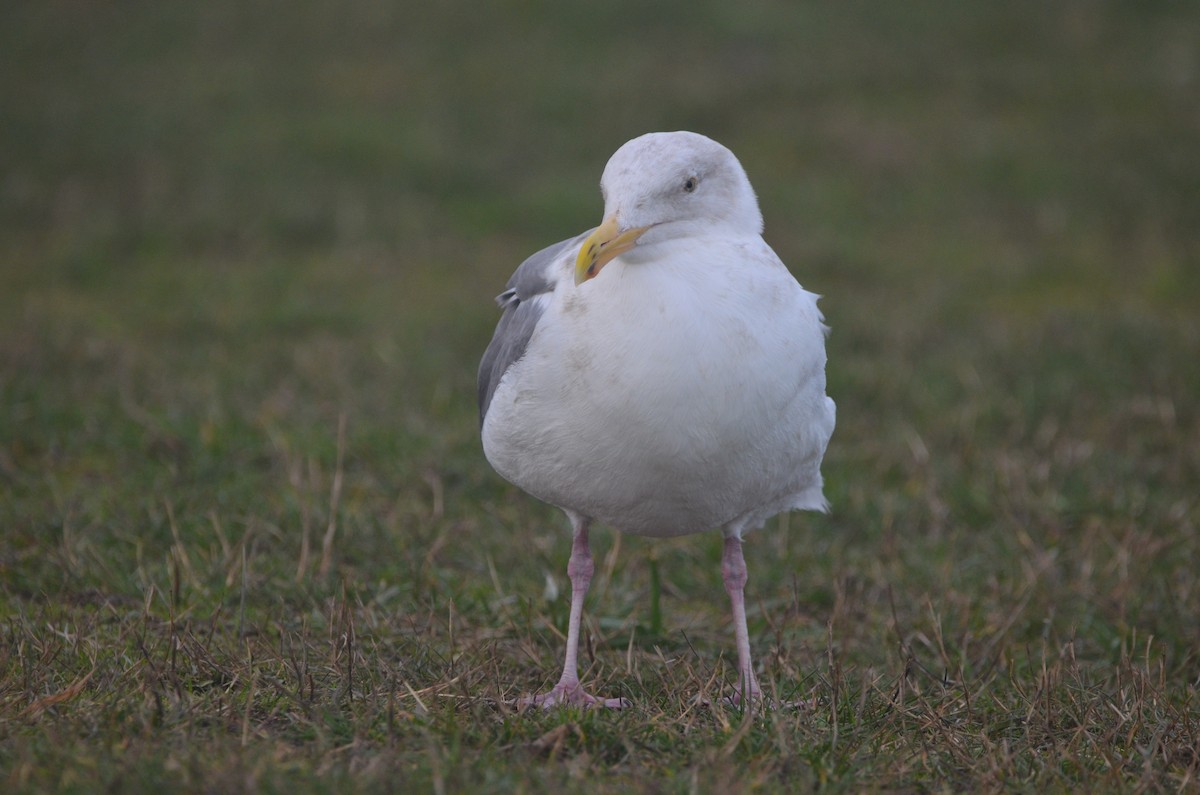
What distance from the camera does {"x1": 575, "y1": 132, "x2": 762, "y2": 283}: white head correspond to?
3.44 m

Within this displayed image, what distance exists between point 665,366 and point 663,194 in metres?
0.49

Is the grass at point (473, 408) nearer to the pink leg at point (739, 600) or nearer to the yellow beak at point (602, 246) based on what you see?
the pink leg at point (739, 600)

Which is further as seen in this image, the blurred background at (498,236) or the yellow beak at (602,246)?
the blurred background at (498,236)

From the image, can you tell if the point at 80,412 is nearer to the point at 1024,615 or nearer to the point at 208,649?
the point at 208,649

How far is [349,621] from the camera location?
3781 millimetres

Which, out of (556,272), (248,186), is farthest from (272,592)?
(248,186)

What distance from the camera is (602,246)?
3.41 m

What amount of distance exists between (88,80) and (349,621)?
969cm

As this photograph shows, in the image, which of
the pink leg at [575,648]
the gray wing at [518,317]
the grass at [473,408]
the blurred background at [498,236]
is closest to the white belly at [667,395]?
the gray wing at [518,317]

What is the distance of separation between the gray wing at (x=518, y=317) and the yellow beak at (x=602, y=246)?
1.44 ft

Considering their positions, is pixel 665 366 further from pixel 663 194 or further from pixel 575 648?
pixel 575 648

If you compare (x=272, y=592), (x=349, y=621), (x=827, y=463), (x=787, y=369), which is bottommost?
(x=827, y=463)

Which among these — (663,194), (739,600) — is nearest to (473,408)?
(739,600)

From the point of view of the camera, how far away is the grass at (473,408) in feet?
11.5
